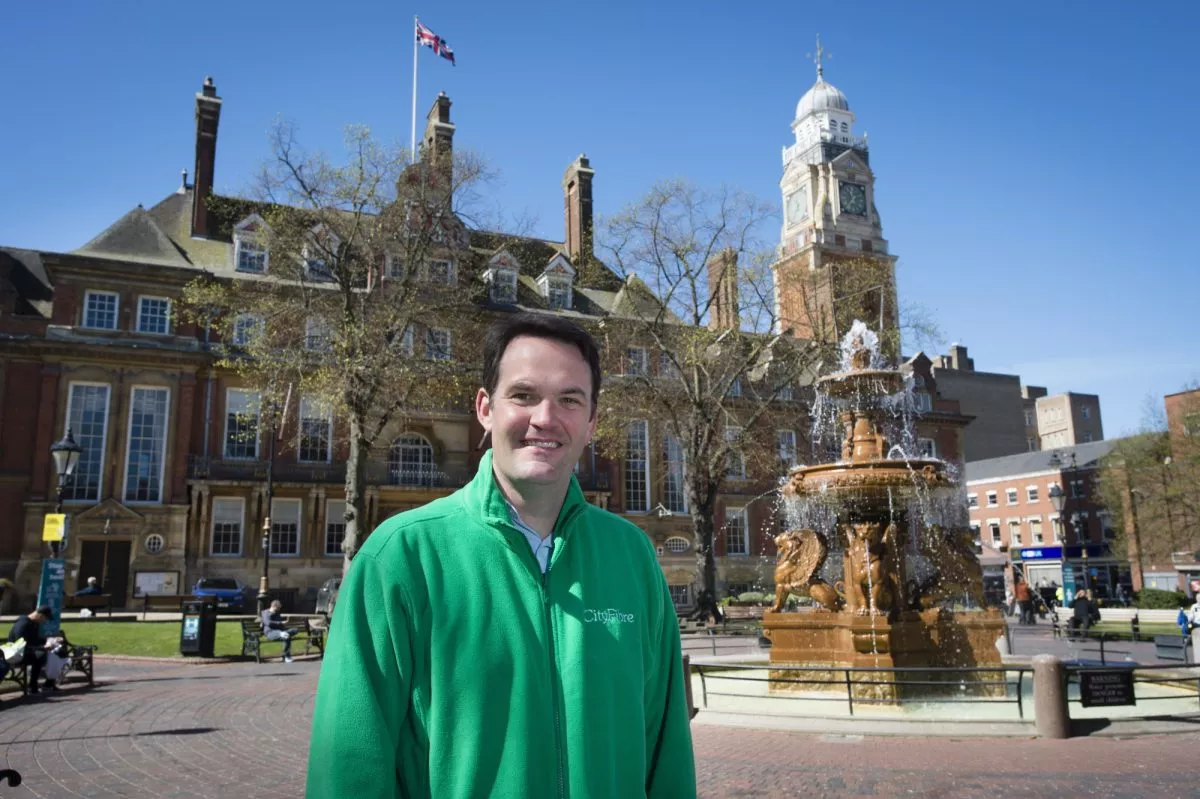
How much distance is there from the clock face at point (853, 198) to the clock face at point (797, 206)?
2.96 m

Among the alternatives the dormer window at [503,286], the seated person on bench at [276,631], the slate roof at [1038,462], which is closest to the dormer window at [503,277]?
the dormer window at [503,286]

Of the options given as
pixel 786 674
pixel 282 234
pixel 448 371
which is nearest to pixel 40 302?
pixel 282 234

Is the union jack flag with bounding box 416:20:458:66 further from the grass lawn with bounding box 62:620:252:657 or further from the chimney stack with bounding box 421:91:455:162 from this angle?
the grass lawn with bounding box 62:620:252:657

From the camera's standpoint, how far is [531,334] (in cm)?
261

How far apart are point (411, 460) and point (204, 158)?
16632 millimetres

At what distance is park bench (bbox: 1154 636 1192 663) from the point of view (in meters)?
16.5

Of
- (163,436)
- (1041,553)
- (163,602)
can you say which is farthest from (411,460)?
(1041,553)

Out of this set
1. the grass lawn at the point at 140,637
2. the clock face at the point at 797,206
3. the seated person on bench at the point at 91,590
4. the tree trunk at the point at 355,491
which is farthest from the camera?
the clock face at the point at 797,206

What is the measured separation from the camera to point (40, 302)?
126 feet

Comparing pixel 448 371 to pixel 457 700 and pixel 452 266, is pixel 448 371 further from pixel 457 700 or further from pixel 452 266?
pixel 457 700

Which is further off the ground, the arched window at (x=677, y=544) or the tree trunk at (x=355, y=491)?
the tree trunk at (x=355, y=491)

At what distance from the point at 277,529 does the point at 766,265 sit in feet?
74.5

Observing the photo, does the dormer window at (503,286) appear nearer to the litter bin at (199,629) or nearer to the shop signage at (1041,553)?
the litter bin at (199,629)

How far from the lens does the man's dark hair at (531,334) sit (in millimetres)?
2604
